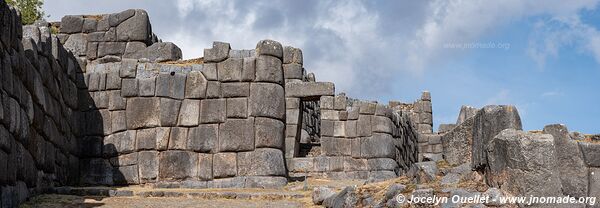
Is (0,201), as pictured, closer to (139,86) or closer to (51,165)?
(51,165)

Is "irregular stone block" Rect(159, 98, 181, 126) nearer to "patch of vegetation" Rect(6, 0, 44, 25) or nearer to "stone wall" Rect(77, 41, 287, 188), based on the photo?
"stone wall" Rect(77, 41, 287, 188)

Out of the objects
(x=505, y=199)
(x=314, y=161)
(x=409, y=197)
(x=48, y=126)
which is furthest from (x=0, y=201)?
(x=314, y=161)

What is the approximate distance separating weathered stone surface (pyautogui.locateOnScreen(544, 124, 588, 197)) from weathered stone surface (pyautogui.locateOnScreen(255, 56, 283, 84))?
7.31 metres

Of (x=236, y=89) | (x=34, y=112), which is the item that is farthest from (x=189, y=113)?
(x=34, y=112)

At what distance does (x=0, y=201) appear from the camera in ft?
30.1

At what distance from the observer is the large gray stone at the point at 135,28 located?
20.1 meters

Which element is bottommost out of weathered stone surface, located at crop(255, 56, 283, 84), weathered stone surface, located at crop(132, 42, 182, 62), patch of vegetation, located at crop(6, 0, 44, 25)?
weathered stone surface, located at crop(255, 56, 283, 84)

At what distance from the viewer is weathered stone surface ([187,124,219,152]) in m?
15.1

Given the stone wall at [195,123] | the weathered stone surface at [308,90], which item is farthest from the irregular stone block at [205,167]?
the weathered stone surface at [308,90]

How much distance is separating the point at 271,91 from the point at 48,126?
4511 millimetres

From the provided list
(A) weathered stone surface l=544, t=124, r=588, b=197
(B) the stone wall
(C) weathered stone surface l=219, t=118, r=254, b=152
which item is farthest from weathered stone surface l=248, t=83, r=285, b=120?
(A) weathered stone surface l=544, t=124, r=588, b=197

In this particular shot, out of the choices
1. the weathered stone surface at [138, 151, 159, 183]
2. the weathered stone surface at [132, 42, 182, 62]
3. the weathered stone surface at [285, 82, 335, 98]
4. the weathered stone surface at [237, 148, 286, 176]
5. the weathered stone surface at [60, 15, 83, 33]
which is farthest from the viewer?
the weathered stone surface at [285, 82, 335, 98]

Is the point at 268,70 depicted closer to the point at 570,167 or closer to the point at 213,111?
the point at 213,111

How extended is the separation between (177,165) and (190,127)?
32.0 inches
